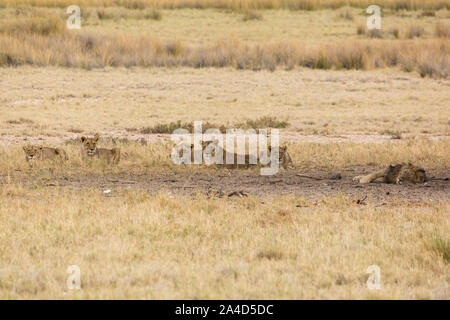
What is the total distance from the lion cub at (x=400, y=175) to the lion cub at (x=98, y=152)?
358cm

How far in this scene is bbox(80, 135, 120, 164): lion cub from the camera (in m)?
11.6

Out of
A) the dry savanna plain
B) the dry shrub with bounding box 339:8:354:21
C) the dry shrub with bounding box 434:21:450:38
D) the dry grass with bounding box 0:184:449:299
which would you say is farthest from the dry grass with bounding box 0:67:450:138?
the dry shrub with bounding box 339:8:354:21

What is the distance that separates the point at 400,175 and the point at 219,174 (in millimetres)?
2524

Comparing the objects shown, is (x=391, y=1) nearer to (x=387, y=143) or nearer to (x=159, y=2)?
(x=159, y=2)

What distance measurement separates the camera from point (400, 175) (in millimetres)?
10500

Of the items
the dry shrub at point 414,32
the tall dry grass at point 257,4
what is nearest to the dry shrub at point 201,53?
the dry shrub at point 414,32

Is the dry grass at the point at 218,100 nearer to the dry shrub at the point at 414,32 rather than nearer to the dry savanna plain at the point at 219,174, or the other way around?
the dry savanna plain at the point at 219,174

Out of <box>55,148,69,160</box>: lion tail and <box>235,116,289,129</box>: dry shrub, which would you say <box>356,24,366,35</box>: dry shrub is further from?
<box>55,148,69,160</box>: lion tail

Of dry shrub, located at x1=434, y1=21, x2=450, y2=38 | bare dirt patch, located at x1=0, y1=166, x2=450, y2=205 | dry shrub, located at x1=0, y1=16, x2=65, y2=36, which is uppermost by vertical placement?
dry shrub, located at x1=0, y1=16, x2=65, y2=36

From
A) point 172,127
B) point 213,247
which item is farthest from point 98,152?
point 213,247

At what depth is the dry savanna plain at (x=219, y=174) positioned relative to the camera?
6398 mm

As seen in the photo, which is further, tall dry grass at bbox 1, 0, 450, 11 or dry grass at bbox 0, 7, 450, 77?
tall dry grass at bbox 1, 0, 450, 11

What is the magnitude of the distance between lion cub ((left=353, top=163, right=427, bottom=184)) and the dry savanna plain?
0.16 meters

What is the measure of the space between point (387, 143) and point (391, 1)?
32726mm
